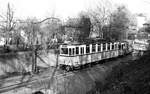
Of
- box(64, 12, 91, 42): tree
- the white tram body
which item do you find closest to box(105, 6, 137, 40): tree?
box(64, 12, 91, 42): tree

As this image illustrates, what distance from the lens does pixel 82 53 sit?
62.1 ft

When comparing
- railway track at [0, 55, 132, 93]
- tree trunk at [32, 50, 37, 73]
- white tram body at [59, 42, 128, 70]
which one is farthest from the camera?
white tram body at [59, 42, 128, 70]

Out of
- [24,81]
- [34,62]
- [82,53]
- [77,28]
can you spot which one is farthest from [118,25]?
[24,81]

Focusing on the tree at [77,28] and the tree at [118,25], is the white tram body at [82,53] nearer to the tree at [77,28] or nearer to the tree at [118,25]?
the tree at [77,28]

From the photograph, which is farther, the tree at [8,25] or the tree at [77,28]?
the tree at [77,28]

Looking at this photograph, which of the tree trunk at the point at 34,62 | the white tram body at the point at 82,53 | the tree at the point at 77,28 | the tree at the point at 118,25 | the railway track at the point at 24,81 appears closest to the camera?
the railway track at the point at 24,81

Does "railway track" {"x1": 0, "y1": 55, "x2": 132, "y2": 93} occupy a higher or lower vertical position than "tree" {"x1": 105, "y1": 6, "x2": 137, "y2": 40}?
lower

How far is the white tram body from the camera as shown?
1827cm

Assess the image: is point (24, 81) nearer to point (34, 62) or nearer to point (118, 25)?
point (34, 62)

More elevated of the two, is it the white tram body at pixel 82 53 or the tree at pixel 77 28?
the tree at pixel 77 28

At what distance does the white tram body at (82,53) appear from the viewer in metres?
18.3

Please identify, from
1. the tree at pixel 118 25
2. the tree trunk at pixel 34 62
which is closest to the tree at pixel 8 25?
the tree trunk at pixel 34 62

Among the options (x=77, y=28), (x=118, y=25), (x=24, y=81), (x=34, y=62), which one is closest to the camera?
(x=24, y=81)

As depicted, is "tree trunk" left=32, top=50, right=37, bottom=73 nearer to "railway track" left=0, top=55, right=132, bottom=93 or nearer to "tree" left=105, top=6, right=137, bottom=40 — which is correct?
"railway track" left=0, top=55, right=132, bottom=93
